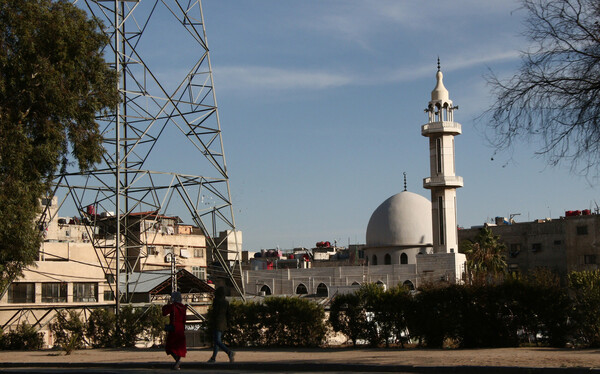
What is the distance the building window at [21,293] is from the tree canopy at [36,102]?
2317 cm

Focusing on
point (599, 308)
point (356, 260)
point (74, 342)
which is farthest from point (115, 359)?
point (356, 260)

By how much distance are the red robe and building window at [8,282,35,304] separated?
110ft

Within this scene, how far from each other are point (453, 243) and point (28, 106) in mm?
57844

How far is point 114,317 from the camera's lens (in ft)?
82.2

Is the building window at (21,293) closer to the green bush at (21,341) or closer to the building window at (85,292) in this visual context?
the building window at (85,292)

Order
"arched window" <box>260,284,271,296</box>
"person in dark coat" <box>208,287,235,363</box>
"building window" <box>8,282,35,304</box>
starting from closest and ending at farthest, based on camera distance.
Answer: "person in dark coat" <box>208,287,235,363</box>, "building window" <box>8,282,35,304</box>, "arched window" <box>260,284,271,296</box>

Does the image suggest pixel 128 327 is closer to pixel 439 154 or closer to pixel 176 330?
pixel 176 330

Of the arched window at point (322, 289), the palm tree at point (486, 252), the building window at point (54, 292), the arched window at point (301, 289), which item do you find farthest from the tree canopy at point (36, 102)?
the arched window at point (301, 289)

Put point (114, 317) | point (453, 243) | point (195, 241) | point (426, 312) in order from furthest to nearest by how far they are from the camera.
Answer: point (195, 241) < point (453, 243) < point (114, 317) < point (426, 312)

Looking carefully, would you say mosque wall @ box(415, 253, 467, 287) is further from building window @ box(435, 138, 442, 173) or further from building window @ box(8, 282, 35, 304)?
building window @ box(8, 282, 35, 304)

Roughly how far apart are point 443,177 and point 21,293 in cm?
4030

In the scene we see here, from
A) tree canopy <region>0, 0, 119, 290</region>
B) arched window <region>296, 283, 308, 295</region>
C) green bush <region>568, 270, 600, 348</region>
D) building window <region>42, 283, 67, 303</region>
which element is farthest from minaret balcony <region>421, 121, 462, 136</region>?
green bush <region>568, 270, 600, 348</region>

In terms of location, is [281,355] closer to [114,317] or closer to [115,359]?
[115,359]

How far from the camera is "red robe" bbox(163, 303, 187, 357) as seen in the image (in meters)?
16.1
